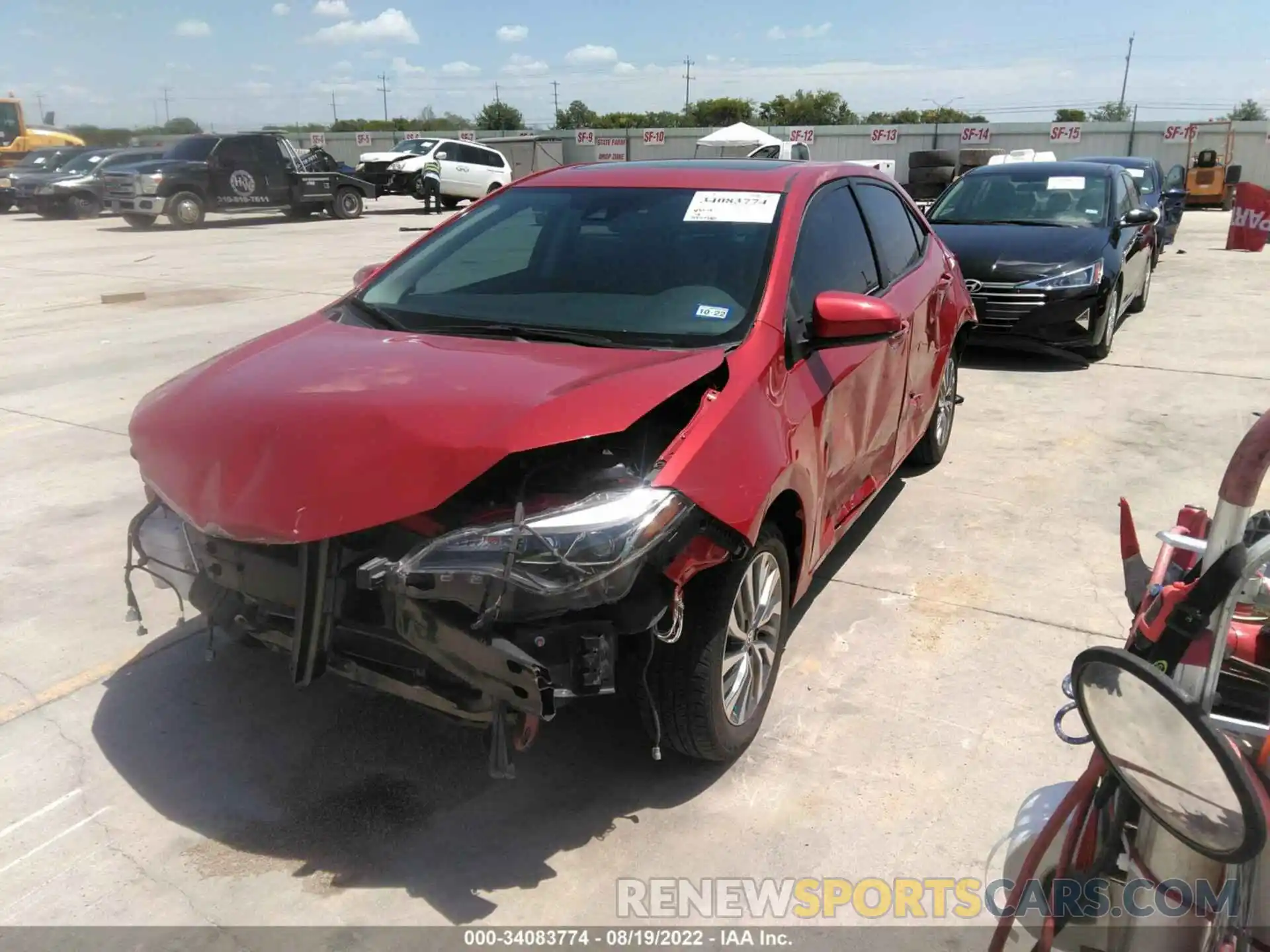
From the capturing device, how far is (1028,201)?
9438 mm

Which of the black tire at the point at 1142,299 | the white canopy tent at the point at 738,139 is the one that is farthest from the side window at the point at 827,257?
the white canopy tent at the point at 738,139

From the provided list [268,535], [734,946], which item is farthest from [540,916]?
[268,535]

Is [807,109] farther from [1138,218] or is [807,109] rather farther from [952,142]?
[1138,218]

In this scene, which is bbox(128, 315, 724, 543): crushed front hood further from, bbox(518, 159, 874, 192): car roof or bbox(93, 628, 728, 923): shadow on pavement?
bbox(518, 159, 874, 192): car roof

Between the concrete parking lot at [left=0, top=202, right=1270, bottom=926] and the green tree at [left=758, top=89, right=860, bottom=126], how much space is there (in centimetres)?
7344

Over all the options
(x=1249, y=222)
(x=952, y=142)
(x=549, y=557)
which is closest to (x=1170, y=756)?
(x=549, y=557)

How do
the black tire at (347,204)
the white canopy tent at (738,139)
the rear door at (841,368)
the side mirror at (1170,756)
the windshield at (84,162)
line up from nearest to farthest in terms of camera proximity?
the side mirror at (1170,756) < the rear door at (841,368) < the black tire at (347,204) < the windshield at (84,162) < the white canopy tent at (738,139)

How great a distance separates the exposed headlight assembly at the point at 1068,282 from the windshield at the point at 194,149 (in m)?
18.9

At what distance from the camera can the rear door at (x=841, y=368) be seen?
3439mm

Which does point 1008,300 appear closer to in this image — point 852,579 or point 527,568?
point 852,579

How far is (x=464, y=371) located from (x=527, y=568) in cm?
82

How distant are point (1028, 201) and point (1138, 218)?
3.16 feet

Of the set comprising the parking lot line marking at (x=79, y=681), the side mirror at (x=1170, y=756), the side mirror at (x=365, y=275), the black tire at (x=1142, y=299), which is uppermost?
the side mirror at (x=365, y=275)

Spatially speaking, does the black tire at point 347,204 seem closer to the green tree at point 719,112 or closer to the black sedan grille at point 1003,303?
the black sedan grille at point 1003,303
